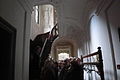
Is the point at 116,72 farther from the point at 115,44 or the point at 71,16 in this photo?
the point at 71,16

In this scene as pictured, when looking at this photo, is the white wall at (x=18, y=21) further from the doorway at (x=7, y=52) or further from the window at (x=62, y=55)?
the window at (x=62, y=55)

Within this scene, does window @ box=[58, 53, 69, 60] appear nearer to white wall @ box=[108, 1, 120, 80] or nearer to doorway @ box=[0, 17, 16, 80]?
white wall @ box=[108, 1, 120, 80]

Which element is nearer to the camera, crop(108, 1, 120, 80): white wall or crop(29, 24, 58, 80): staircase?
crop(108, 1, 120, 80): white wall

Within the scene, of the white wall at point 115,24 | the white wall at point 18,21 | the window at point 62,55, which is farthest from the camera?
the window at point 62,55

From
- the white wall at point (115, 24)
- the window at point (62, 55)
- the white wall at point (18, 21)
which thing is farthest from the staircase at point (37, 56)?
the window at point (62, 55)

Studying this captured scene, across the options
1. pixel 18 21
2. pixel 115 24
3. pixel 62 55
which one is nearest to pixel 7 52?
pixel 18 21

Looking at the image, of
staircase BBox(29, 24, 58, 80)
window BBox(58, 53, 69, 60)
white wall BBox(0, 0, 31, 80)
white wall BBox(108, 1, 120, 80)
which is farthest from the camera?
window BBox(58, 53, 69, 60)

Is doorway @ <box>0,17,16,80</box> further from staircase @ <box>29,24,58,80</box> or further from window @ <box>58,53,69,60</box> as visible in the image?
window @ <box>58,53,69,60</box>

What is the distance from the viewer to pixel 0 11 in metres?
1.72

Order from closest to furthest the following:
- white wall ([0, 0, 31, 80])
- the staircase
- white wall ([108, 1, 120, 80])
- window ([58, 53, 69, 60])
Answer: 1. white wall ([0, 0, 31, 80])
2. white wall ([108, 1, 120, 80])
3. the staircase
4. window ([58, 53, 69, 60])

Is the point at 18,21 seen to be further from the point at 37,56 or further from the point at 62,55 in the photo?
the point at 62,55

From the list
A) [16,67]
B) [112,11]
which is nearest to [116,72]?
[112,11]

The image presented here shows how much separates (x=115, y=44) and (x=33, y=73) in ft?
7.74

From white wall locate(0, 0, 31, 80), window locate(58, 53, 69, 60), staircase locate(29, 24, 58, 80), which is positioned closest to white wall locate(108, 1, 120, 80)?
white wall locate(0, 0, 31, 80)
